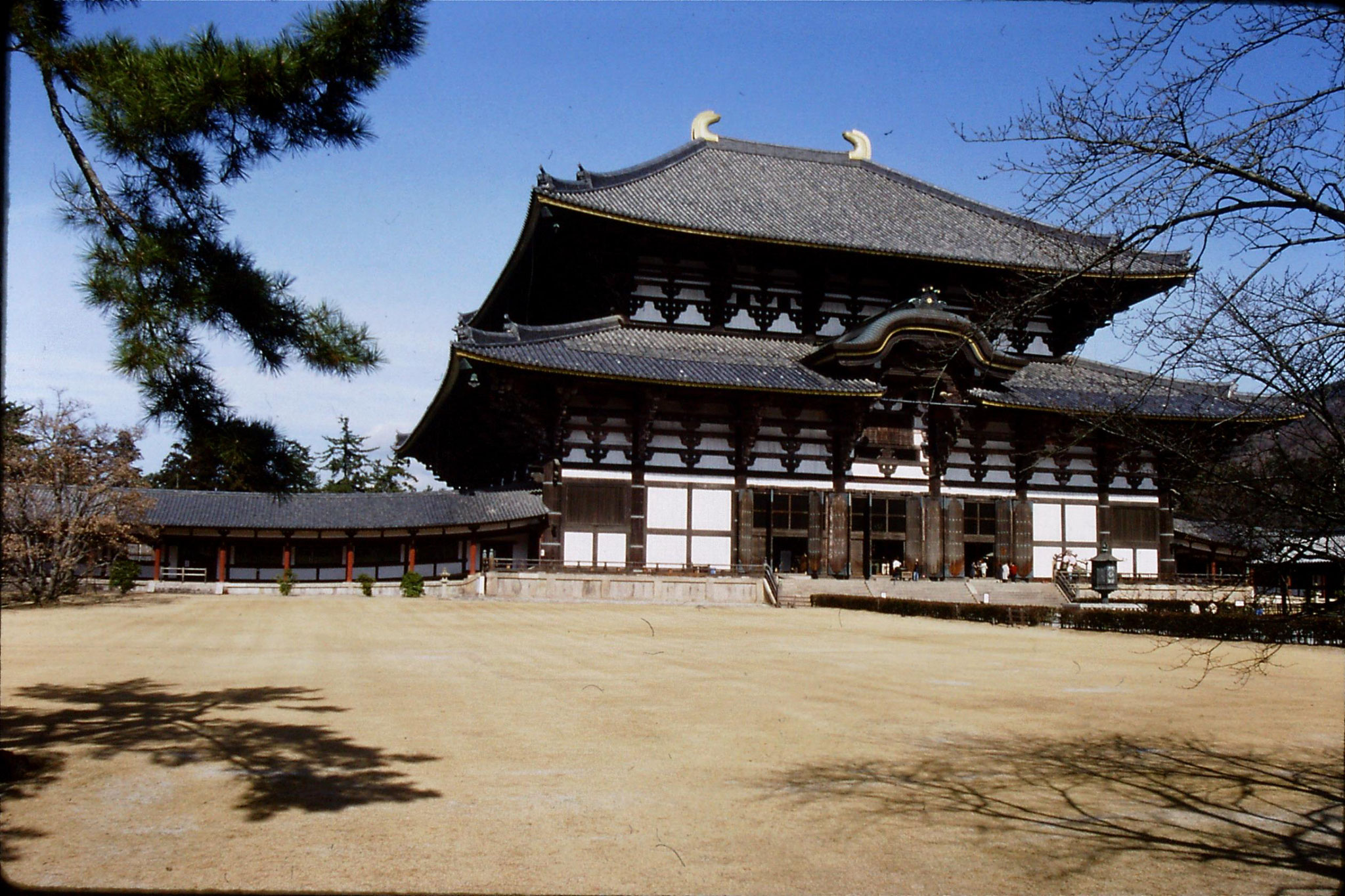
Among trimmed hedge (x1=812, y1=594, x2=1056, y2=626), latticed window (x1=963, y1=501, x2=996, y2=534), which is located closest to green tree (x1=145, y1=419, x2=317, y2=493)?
trimmed hedge (x1=812, y1=594, x2=1056, y2=626)

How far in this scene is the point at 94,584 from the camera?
32156 mm

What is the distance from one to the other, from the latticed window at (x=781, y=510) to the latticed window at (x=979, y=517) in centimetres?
560

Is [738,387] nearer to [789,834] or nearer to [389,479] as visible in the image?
[789,834]

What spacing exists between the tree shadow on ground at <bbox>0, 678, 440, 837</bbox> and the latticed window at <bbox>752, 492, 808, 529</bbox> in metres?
20.8

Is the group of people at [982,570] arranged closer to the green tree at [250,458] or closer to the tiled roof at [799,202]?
the tiled roof at [799,202]

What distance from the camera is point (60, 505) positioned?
2491 centimetres

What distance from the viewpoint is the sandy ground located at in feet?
18.4

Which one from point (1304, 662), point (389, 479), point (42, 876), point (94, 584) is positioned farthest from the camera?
point (389, 479)

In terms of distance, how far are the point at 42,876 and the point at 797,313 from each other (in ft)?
99.9

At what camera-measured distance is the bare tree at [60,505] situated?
23.3m

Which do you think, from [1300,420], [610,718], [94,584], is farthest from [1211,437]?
[94,584]

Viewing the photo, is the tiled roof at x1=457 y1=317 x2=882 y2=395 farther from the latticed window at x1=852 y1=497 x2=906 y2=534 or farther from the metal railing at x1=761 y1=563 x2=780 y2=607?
the metal railing at x1=761 y1=563 x2=780 y2=607

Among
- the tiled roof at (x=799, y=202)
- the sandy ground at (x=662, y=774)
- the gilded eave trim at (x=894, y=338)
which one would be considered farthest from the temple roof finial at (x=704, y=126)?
the sandy ground at (x=662, y=774)

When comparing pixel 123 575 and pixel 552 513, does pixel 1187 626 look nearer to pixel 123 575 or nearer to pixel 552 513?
pixel 552 513
